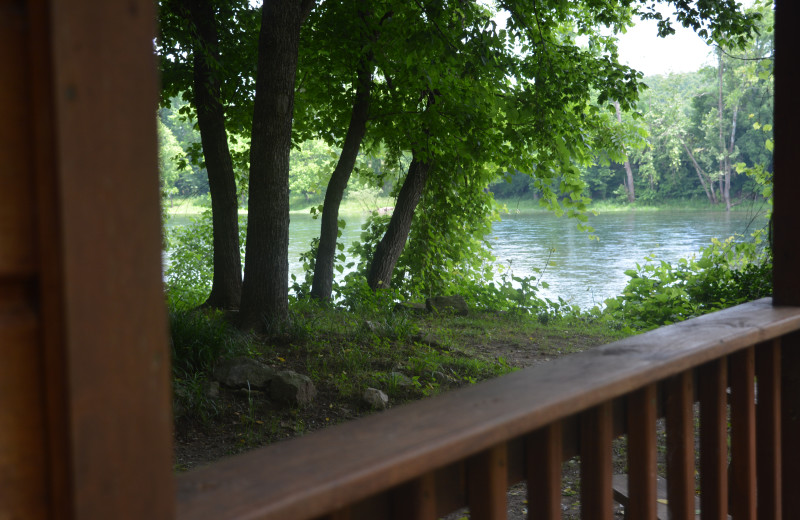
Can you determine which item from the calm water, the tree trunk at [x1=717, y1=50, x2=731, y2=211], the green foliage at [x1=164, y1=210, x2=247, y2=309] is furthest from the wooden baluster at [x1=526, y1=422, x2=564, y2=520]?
the tree trunk at [x1=717, y1=50, x2=731, y2=211]

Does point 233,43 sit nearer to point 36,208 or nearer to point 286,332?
point 286,332

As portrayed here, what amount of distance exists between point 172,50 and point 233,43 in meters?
1.13

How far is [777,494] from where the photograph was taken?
2053mm

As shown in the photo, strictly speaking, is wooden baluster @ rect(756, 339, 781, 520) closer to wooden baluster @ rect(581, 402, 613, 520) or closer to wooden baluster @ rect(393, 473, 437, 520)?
wooden baluster @ rect(581, 402, 613, 520)

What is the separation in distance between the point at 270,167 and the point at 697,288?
613 cm

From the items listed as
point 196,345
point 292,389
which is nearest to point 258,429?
point 292,389

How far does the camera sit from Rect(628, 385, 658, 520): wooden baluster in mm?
1498

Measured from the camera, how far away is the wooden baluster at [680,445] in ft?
5.36

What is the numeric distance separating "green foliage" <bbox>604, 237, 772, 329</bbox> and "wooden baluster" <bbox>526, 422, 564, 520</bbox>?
25.5 ft

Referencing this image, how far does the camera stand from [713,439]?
179 centimetres

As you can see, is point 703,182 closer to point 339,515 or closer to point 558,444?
point 558,444

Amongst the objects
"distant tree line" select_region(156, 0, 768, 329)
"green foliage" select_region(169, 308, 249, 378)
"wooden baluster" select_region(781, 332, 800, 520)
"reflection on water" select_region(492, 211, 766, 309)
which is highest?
"distant tree line" select_region(156, 0, 768, 329)

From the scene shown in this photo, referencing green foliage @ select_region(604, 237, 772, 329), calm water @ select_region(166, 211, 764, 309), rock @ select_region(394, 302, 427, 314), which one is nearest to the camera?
green foliage @ select_region(604, 237, 772, 329)

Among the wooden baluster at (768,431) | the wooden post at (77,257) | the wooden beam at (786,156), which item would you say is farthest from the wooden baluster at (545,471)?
the wooden beam at (786,156)
